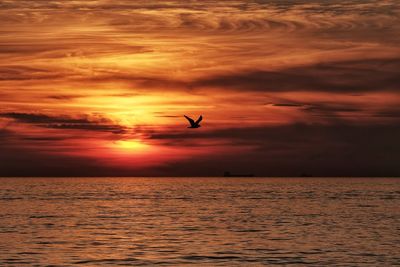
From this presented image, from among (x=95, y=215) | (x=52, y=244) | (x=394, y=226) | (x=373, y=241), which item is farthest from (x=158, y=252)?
(x=95, y=215)

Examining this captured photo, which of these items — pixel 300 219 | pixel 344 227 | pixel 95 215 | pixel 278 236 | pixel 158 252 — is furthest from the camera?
pixel 95 215

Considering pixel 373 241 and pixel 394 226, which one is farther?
pixel 394 226

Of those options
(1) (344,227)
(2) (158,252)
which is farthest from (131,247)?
(1) (344,227)

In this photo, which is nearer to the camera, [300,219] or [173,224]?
[173,224]

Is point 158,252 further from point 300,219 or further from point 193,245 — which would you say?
point 300,219

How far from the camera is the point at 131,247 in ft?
188

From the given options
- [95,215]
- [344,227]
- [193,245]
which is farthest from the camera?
[95,215]

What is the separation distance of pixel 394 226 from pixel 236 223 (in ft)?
49.4

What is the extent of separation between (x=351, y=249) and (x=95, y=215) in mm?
42684

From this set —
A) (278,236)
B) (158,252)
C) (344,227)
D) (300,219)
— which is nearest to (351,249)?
(278,236)

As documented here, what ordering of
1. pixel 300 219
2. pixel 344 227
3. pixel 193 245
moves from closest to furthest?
pixel 193 245 < pixel 344 227 < pixel 300 219

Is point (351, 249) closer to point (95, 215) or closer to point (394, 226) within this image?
point (394, 226)

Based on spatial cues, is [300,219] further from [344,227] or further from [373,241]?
[373,241]

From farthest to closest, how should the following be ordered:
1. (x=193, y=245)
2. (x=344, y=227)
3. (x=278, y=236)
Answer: (x=344, y=227)
(x=278, y=236)
(x=193, y=245)
